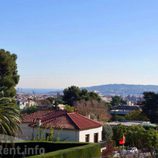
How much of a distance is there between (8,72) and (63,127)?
55.8 ft

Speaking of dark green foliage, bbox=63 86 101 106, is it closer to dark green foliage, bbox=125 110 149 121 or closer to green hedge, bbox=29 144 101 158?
dark green foliage, bbox=125 110 149 121

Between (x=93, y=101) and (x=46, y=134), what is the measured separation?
39100 mm

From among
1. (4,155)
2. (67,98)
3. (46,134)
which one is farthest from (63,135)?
(67,98)

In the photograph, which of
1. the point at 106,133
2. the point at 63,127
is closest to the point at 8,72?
the point at 106,133

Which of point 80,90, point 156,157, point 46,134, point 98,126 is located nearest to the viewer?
point 156,157

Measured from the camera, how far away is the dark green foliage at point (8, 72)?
49656mm

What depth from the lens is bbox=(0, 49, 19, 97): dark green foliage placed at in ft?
163

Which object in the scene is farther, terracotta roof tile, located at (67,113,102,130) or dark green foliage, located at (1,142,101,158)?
terracotta roof tile, located at (67,113,102,130)

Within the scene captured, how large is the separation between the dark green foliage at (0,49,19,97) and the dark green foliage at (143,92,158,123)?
29.7 m

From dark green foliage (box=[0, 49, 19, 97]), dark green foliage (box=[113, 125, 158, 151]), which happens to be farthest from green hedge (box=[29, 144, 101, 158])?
dark green foliage (box=[0, 49, 19, 97])

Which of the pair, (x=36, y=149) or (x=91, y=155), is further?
(x=36, y=149)

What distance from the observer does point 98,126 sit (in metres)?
40.1

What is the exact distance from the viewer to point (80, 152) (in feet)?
73.5

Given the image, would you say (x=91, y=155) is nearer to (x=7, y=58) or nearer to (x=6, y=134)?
(x=6, y=134)
